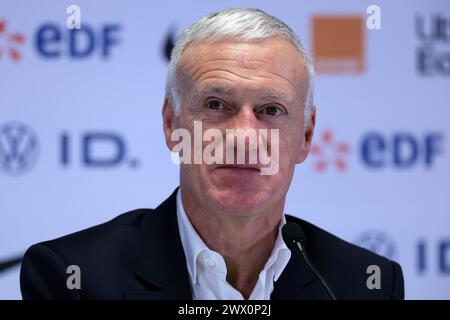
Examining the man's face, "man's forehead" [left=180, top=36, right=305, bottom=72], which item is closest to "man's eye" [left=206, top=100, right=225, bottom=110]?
the man's face

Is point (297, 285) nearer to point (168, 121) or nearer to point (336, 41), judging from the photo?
point (168, 121)

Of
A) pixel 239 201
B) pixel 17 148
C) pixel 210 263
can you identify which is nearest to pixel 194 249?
pixel 210 263

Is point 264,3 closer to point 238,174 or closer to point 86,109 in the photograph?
point 86,109

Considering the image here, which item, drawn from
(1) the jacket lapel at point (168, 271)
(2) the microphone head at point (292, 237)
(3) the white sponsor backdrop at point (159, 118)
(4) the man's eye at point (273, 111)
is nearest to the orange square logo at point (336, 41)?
(3) the white sponsor backdrop at point (159, 118)

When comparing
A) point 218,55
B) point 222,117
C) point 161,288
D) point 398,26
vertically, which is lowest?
point 161,288

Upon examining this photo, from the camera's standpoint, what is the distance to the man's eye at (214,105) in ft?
6.33

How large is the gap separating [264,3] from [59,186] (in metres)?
1.00

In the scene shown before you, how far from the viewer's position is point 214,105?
194cm

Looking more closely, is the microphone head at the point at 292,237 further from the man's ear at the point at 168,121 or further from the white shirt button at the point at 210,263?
the man's ear at the point at 168,121

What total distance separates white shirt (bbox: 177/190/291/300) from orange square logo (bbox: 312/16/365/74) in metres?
0.99

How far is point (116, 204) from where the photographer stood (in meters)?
2.46

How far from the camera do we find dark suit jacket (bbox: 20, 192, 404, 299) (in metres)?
1.86

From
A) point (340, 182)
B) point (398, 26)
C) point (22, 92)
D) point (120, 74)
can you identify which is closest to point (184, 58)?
point (120, 74)

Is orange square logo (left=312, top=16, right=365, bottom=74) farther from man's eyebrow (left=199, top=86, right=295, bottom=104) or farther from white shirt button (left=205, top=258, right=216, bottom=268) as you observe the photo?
white shirt button (left=205, top=258, right=216, bottom=268)
